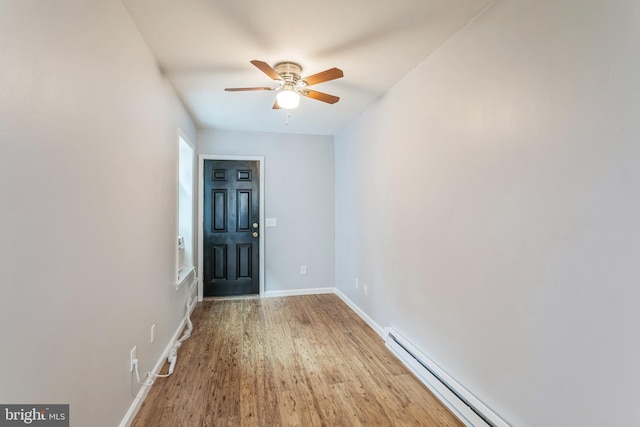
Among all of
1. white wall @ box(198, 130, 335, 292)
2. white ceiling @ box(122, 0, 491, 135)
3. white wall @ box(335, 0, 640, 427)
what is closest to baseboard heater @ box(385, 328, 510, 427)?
white wall @ box(335, 0, 640, 427)

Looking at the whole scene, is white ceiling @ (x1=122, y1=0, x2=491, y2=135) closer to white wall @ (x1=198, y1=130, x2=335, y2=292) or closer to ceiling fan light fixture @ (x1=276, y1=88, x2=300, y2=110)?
ceiling fan light fixture @ (x1=276, y1=88, x2=300, y2=110)

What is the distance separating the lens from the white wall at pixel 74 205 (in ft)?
3.10

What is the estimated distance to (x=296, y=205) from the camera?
15.1ft

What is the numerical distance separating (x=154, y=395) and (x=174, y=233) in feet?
4.49

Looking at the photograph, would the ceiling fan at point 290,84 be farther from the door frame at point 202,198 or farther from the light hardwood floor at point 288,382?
the light hardwood floor at point 288,382

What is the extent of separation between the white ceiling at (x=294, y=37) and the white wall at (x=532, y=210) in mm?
236

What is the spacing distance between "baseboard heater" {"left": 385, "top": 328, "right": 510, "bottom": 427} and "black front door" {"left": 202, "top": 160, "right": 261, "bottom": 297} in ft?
8.09

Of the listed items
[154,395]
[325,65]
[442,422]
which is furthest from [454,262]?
[154,395]

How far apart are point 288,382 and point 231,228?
8.36 ft

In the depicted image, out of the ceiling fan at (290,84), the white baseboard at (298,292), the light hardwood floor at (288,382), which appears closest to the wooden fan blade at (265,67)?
the ceiling fan at (290,84)

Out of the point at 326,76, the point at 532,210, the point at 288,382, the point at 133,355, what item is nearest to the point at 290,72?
the point at 326,76

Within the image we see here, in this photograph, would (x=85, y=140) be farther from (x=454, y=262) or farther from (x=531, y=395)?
(x=531, y=395)

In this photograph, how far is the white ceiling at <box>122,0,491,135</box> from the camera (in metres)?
1.73

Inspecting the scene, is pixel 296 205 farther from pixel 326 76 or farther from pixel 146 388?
pixel 146 388
